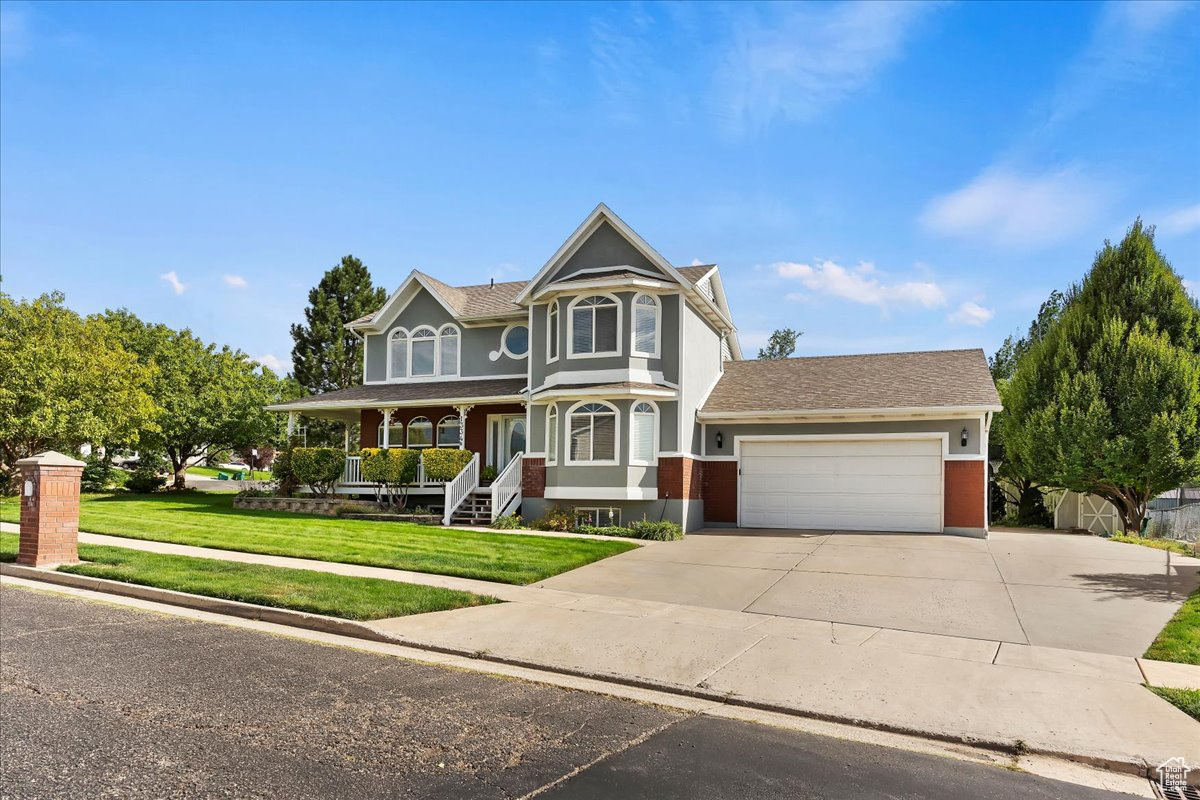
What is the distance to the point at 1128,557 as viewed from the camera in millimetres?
15953

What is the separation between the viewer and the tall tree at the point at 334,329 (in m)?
43.9

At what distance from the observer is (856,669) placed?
8.10 metres

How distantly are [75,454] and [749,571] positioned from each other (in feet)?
97.6

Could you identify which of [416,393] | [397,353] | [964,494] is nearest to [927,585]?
[964,494]

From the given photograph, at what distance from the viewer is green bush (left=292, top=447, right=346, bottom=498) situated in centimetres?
2488

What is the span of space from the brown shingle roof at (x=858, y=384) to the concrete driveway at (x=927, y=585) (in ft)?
13.1

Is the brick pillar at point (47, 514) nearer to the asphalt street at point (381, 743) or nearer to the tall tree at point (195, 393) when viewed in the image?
the asphalt street at point (381, 743)

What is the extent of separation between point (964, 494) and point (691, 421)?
7090 mm

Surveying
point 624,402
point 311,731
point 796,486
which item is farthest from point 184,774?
point 796,486

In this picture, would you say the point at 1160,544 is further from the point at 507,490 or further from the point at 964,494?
the point at 507,490

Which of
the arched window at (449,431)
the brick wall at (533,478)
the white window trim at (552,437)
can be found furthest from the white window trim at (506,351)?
the brick wall at (533,478)

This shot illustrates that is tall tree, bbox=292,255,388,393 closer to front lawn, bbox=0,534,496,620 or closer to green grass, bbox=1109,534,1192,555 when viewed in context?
front lawn, bbox=0,534,496,620

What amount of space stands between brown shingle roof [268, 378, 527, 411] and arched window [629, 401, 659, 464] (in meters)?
4.12
